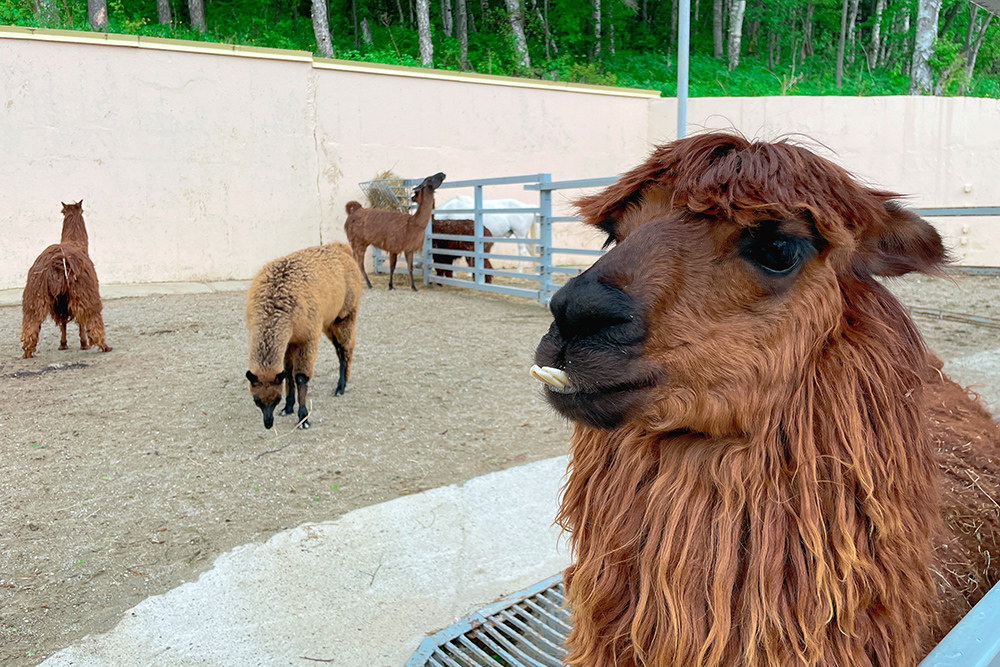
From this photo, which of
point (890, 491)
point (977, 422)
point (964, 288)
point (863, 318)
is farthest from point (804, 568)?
point (964, 288)

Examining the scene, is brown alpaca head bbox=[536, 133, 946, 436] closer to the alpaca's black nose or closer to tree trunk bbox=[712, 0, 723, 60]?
the alpaca's black nose

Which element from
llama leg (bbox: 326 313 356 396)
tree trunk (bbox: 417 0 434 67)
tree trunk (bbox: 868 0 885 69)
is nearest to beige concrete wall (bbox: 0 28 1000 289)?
llama leg (bbox: 326 313 356 396)

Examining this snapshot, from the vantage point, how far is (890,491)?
4.17 ft

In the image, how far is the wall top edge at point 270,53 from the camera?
10875 millimetres

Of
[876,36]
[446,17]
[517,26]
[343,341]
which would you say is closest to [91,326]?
[343,341]

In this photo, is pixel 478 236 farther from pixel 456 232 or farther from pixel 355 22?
pixel 355 22

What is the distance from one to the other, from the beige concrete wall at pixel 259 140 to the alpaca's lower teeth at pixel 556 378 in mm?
9006

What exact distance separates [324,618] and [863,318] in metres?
2.03

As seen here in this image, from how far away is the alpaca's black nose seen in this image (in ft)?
4.02

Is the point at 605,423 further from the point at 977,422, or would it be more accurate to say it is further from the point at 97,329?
the point at 97,329

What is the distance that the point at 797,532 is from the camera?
4.14 ft

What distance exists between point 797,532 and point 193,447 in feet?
12.7

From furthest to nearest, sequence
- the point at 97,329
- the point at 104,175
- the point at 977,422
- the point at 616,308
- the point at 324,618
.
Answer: the point at 104,175 → the point at 97,329 → the point at 324,618 → the point at 977,422 → the point at 616,308

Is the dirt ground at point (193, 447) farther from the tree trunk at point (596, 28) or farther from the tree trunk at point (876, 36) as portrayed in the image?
the tree trunk at point (876, 36)
